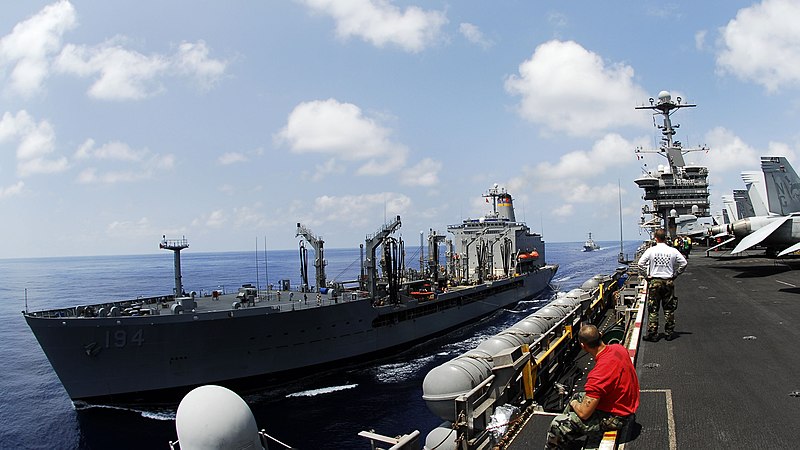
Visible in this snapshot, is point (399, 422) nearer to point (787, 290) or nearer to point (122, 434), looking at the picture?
point (122, 434)

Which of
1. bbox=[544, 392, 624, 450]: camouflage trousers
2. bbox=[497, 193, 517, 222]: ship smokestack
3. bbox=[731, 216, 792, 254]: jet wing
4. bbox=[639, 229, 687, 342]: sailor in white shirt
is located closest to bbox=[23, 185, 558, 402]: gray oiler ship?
bbox=[639, 229, 687, 342]: sailor in white shirt

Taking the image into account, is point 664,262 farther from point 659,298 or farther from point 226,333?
point 226,333

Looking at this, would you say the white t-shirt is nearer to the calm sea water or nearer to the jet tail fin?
the calm sea water

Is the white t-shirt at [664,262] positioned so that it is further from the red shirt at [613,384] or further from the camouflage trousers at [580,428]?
the camouflage trousers at [580,428]

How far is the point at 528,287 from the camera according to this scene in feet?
168

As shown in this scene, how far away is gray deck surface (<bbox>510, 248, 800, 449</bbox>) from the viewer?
5.21 metres

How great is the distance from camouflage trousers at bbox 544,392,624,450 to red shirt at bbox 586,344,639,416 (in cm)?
7

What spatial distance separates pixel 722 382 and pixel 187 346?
61.0 feet

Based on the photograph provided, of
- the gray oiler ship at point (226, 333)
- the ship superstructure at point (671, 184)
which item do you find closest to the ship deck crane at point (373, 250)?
the gray oiler ship at point (226, 333)

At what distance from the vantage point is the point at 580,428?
4.19m

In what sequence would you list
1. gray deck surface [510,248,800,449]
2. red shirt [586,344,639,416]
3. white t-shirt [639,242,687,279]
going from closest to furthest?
red shirt [586,344,639,416] → gray deck surface [510,248,800,449] → white t-shirt [639,242,687,279]

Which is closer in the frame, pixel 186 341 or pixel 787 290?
pixel 787 290

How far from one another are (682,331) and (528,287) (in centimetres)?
4165

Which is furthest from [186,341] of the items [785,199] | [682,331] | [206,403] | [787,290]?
[785,199]
